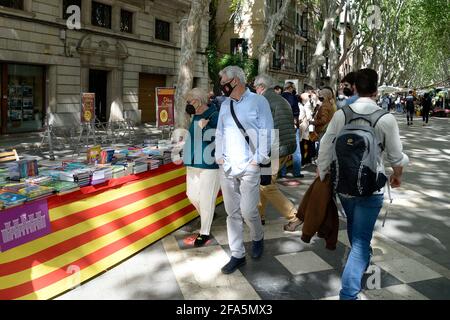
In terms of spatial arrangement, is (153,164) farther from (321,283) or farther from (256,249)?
(321,283)

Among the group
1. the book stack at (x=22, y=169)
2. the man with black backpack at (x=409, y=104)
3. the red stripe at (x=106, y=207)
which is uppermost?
the man with black backpack at (x=409, y=104)

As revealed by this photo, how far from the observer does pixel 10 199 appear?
11.5 ft

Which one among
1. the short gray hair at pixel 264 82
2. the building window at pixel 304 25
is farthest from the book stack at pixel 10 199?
the building window at pixel 304 25

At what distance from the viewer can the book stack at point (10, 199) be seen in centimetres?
344

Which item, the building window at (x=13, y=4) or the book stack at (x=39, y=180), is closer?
the book stack at (x=39, y=180)

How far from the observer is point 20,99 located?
56.4 feet

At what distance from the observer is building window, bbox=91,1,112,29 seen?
799 inches

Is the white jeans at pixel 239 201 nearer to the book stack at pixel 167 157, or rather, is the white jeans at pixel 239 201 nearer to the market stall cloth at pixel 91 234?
the market stall cloth at pixel 91 234

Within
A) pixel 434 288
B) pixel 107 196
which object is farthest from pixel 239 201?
pixel 434 288

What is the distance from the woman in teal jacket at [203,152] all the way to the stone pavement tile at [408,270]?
6.21 feet
